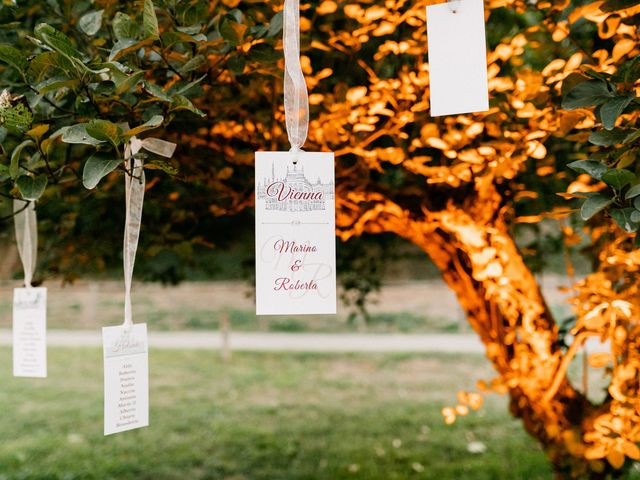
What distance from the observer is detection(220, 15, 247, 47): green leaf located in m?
1.08

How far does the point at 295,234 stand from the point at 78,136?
1.22 ft

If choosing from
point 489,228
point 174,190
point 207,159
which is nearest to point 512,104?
point 489,228

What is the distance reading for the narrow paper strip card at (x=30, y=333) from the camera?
4.58 ft

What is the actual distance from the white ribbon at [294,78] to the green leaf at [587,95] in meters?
0.45

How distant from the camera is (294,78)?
41.3 inches

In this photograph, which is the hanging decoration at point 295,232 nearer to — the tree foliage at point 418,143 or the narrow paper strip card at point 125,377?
the tree foliage at point 418,143

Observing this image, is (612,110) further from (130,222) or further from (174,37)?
(130,222)

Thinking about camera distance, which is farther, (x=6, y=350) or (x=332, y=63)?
(x=6, y=350)

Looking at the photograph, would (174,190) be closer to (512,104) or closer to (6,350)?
(512,104)

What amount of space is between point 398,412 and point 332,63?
3.65 meters

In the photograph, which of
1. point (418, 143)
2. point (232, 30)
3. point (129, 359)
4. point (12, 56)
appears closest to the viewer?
point (12, 56)

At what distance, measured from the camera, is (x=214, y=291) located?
8.23 metres

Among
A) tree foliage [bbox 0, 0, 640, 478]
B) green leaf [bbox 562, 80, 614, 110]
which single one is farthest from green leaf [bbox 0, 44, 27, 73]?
green leaf [bbox 562, 80, 614, 110]

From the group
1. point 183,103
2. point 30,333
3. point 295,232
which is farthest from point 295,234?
point 30,333
